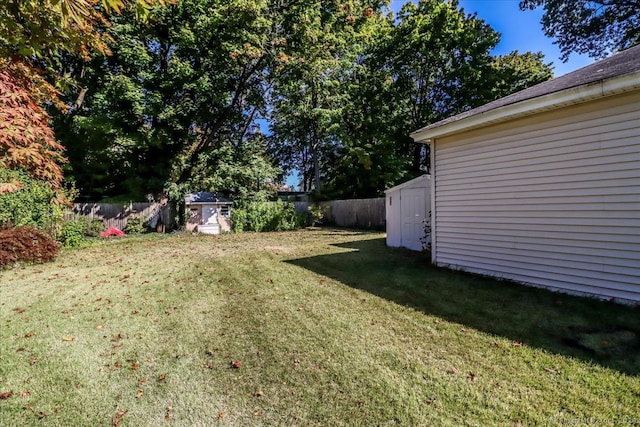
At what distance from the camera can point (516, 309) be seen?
411cm

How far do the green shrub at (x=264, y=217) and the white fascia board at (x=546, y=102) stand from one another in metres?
11.1

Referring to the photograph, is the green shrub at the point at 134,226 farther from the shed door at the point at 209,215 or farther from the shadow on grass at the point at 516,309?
the shadow on grass at the point at 516,309

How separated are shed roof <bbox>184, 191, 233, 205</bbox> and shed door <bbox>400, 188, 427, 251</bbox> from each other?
9.47 metres

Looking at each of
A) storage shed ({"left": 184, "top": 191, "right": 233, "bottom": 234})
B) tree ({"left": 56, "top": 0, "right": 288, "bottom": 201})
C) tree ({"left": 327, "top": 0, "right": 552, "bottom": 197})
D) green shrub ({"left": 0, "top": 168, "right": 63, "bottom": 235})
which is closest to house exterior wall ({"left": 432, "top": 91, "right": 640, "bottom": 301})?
green shrub ({"left": 0, "top": 168, "right": 63, "bottom": 235})

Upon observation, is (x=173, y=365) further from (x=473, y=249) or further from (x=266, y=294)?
(x=473, y=249)

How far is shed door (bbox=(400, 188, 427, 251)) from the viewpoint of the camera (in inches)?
354

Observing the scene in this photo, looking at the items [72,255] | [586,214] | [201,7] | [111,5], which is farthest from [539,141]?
[201,7]

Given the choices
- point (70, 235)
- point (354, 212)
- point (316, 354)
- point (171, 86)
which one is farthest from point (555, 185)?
point (171, 86)

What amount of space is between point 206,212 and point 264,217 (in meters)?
2.86

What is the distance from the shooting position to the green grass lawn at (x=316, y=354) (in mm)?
2293

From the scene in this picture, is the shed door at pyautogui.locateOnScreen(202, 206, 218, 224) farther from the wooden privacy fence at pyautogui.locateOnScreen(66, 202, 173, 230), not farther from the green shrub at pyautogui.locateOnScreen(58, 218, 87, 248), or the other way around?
the green shrub at pyautogui.locateOnScreen(58, 218, 87, 248)

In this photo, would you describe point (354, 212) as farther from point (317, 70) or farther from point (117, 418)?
point (117, 418)

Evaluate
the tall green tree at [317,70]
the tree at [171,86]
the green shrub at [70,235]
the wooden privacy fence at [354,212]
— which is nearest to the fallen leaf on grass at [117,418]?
the green shrub at [70,235]

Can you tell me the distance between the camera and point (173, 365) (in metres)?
3.02
